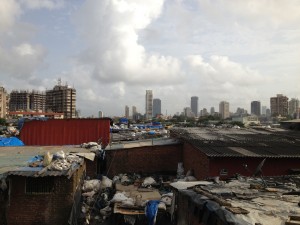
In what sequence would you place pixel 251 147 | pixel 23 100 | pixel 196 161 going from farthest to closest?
pixel 23 100, pixel 251 147, pixel 196 161

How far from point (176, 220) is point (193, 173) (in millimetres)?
5598

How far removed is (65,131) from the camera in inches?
957

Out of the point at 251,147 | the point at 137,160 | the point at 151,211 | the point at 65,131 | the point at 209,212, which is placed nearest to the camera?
the point at 209,212

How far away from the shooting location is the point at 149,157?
1933 centimetres

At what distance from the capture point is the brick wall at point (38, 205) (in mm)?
12336

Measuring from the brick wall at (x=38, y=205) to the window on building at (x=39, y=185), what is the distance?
112mm

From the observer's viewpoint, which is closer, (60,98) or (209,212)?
(209,212)

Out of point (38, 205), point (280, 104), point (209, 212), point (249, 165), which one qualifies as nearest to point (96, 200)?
point (38, 205)

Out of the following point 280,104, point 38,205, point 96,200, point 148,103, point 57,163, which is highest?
point 148,103

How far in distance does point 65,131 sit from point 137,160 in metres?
7.61

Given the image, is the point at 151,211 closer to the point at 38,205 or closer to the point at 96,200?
the point at 96,200

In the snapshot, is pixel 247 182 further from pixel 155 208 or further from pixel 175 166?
pixel 175 166

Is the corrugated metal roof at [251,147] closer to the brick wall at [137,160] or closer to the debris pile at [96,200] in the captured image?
the brick wall at [137,160]

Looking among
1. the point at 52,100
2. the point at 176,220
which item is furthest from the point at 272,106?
the point at 176,220
